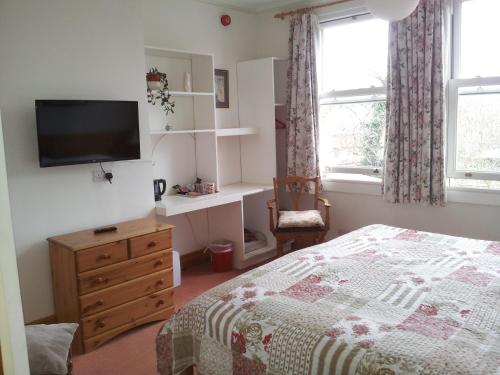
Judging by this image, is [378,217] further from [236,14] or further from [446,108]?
[236,14]

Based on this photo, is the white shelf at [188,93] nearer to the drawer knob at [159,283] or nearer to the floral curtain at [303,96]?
the floral curtain at [303,96]

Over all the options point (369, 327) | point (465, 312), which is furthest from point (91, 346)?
point (465, 312)

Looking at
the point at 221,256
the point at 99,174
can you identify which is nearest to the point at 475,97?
the point at 221,256

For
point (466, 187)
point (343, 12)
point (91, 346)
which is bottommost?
point (91, 346)

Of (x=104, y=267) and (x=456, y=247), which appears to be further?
(x=104, y=267)

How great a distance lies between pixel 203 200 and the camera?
377 centimetres

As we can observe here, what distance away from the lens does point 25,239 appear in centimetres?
283

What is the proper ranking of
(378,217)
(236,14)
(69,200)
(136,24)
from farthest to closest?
(236,14) → (378,217) → (136,24) → (69,200)

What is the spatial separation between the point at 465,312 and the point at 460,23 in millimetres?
2741

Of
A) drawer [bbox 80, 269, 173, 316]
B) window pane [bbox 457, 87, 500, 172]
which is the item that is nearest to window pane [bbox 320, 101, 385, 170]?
window pane [bbox 457, 87, 500, 172]

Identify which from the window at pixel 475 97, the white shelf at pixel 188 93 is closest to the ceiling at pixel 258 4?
the white shelf at pixel 188 93

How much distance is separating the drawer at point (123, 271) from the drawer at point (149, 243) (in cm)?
3

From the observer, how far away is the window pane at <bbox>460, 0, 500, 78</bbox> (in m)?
3.47

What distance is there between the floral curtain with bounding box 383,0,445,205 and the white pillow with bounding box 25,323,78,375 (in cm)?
291
